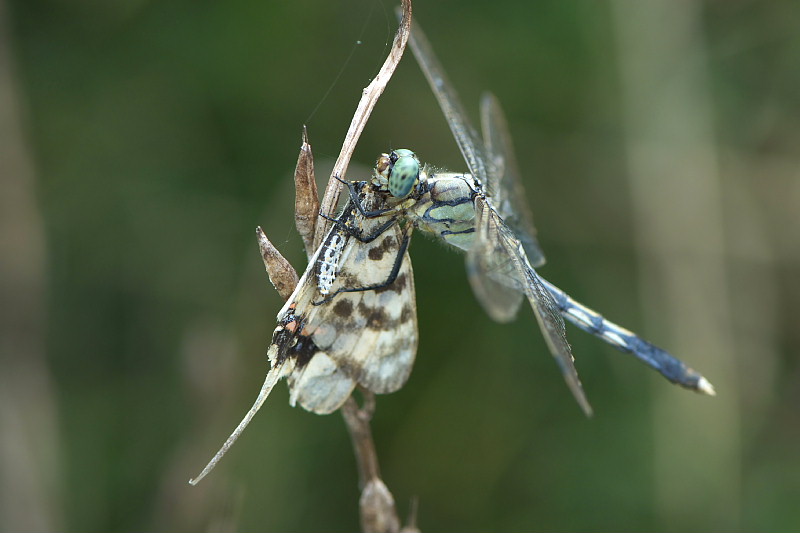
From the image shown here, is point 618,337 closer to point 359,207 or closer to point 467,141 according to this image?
point 467,141

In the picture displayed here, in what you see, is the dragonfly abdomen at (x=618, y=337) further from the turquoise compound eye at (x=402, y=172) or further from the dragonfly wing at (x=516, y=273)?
the turquoise compound eye at (x=402, y=172)

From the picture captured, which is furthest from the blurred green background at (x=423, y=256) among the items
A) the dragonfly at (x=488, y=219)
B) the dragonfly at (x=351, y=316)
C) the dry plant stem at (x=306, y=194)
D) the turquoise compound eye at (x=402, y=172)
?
the dry plant stem at (x=306, y=194)

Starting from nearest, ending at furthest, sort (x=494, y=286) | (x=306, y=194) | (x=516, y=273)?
1. (x=306, y=194)
2. (x=494, y=286)
3. (x=516, y=273)

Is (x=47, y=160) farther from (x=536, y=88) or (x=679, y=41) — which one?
(x=679, y=41)

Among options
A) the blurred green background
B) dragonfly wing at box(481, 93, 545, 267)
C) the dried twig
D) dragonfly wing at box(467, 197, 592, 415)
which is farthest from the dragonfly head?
the blurred green background

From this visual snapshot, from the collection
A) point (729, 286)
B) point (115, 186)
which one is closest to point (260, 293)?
point (115, 186)

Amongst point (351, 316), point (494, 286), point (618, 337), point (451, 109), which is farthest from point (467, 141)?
point (618, 337)
